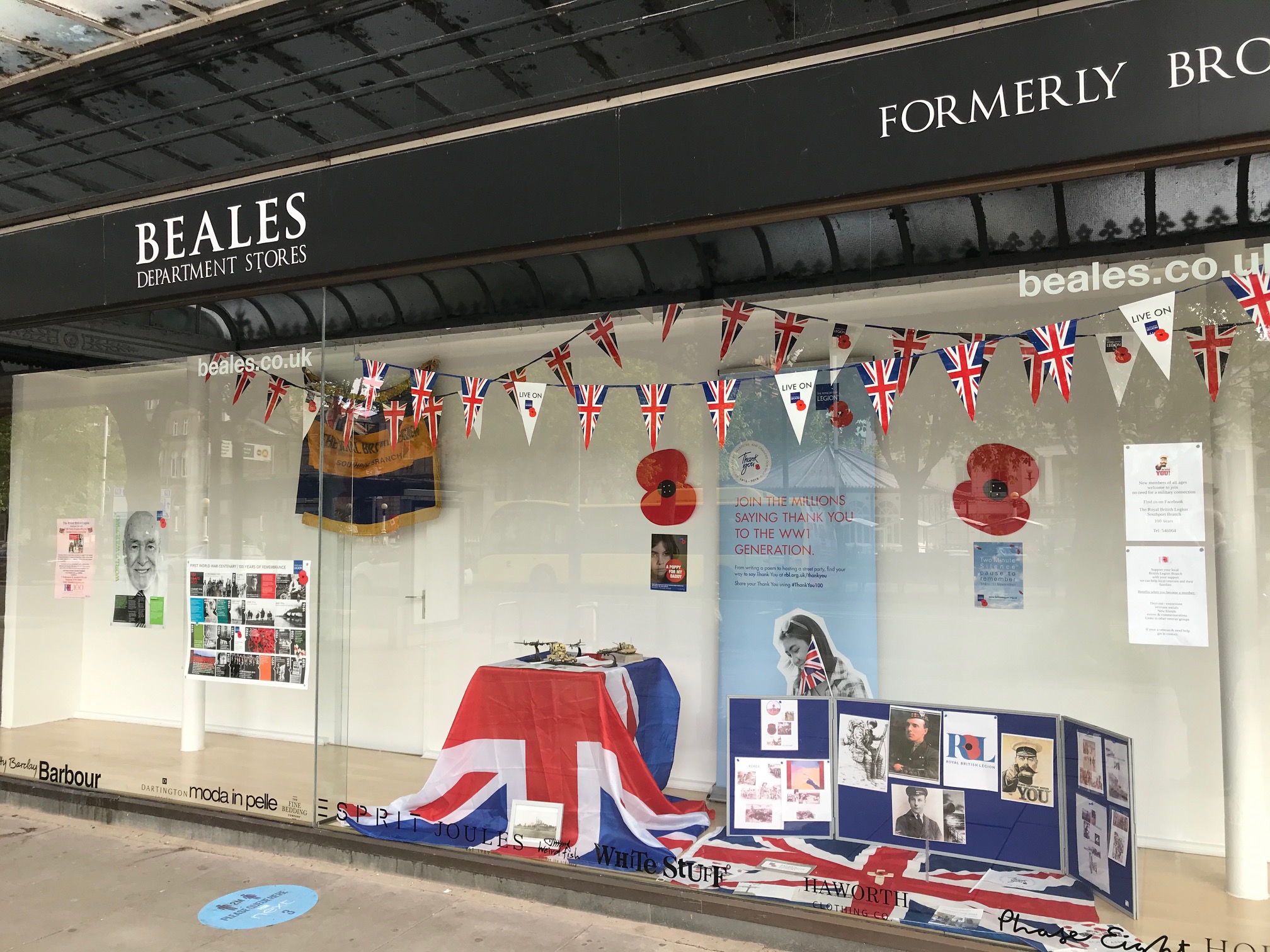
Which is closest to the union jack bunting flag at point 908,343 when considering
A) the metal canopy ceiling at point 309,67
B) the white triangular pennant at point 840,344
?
the white triangular pennant at point 840,344

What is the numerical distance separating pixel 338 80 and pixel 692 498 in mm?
2797

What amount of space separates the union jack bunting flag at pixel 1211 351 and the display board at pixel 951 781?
1.59 metres

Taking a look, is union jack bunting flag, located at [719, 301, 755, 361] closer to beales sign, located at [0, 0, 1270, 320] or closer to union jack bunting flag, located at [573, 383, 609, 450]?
union jack bunting flag, located at [573, 383, 609, 450]

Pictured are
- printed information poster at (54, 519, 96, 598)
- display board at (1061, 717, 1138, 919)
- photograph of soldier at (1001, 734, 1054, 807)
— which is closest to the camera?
display board at (1061, 717, 1138, 919)

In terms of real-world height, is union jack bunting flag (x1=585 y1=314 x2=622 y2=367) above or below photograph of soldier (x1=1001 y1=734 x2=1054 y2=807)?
above

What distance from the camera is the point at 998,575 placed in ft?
14.9

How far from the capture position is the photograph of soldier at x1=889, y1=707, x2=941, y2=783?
4395 mm

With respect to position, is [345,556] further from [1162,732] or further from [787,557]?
[1162,732]

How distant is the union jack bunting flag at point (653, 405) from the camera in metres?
5.33

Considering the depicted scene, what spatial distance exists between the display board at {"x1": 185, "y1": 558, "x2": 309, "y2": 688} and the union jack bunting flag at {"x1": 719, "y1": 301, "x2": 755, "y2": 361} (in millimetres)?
2606

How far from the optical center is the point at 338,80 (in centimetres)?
472

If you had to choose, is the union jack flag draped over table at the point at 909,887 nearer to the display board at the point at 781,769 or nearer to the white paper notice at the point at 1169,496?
the display board at the point at 781,769

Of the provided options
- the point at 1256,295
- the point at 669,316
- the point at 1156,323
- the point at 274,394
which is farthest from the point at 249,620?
the point at 1256,295

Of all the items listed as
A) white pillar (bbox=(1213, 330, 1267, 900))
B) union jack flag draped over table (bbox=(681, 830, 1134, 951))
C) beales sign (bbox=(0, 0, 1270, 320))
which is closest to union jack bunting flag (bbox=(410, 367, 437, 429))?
beales sign (bbox=(0, 0, 1270, 320))
